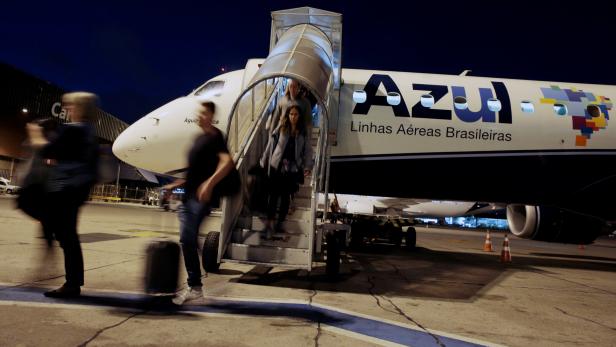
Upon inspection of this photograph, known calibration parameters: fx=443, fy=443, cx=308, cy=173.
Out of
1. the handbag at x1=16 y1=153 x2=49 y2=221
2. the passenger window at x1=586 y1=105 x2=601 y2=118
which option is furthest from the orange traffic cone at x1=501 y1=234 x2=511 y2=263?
the handbag at x1=16 y1=153 x2=49 y2=221

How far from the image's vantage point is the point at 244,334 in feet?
10.5

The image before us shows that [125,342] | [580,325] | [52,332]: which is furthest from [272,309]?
[580,325]

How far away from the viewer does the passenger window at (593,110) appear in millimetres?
9992

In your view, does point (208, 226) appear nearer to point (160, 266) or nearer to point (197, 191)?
point (197, 191)

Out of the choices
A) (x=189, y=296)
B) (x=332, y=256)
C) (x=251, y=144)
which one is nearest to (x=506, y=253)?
(x=332, y=256)

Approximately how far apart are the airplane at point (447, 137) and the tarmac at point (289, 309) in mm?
2893

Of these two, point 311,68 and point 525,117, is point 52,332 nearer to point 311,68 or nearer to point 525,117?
point 311,68

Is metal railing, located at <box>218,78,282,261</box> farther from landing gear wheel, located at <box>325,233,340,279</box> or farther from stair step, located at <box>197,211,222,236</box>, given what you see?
landing gear wheel, located at <box>325,233,340,279</box>

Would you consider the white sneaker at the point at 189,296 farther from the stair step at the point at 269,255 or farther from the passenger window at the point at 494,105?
the passenger window at the point at 494,105

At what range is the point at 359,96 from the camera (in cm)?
940

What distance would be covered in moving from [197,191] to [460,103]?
7243mm

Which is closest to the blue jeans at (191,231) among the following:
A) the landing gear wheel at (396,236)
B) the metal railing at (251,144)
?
the metal railing at (251,144)

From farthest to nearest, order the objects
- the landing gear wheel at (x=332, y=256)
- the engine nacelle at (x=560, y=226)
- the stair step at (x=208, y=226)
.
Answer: the engine nacelle at (x=560, y=226), the landing gear wheel at (x=332, y=256), the stair step at (x=208, y=226)

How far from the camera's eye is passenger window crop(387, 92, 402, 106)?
940 centimetres
